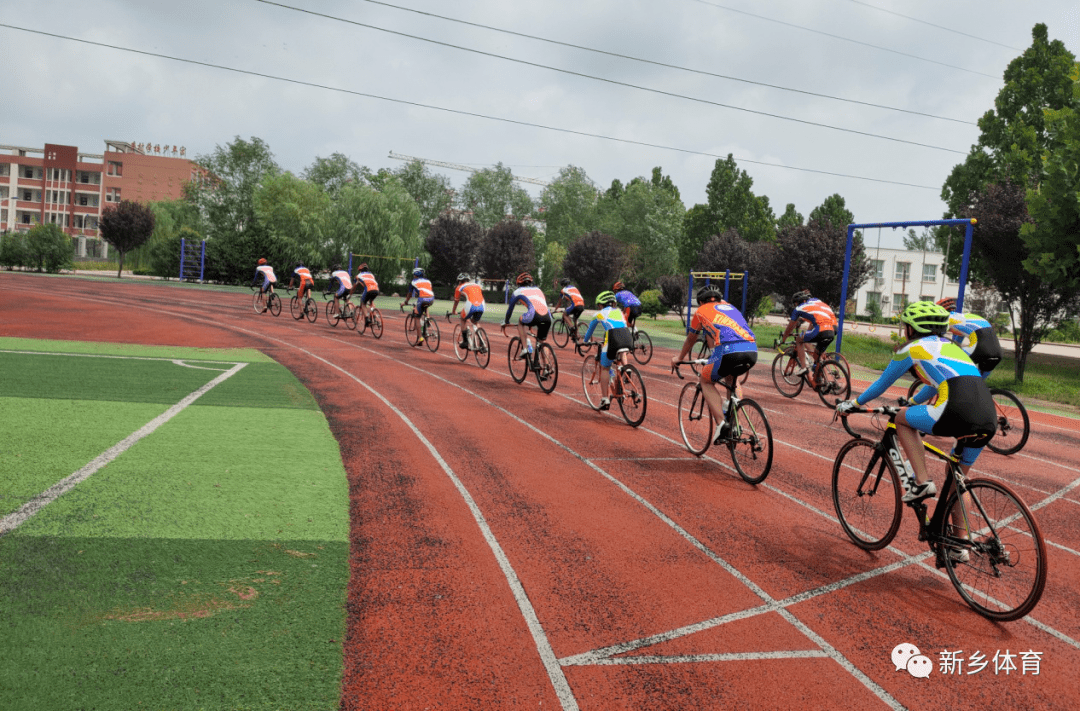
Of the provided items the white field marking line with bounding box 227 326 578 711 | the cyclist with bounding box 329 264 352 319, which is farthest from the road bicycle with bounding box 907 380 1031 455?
the cyclist with bounding box 329 264 352 319

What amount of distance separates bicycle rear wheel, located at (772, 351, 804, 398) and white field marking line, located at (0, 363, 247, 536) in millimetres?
10296

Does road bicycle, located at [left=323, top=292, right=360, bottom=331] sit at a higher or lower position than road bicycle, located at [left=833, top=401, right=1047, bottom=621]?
higher

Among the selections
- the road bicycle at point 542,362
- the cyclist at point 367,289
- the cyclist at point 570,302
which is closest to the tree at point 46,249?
the cyclist at point 367,289

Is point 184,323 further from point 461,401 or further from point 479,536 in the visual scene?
point 479,536

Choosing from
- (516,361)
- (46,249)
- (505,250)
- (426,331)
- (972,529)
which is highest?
(505,250)

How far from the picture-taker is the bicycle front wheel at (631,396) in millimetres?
9836

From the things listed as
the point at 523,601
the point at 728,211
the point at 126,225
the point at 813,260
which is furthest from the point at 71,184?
the point at 523,601

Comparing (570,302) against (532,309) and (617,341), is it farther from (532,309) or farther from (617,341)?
(617,341)

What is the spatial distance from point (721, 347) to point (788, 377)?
21.6 feet

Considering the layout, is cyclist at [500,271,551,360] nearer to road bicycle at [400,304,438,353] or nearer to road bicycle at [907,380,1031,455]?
road bicycle at [400,304,438,353]

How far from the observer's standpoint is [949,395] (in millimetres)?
4504

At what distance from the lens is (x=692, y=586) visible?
475 centimetres

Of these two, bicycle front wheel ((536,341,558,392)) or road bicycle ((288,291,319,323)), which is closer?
bicycle front wheel ((536,341,558,392))

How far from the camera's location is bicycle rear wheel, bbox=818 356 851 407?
1192 cm
